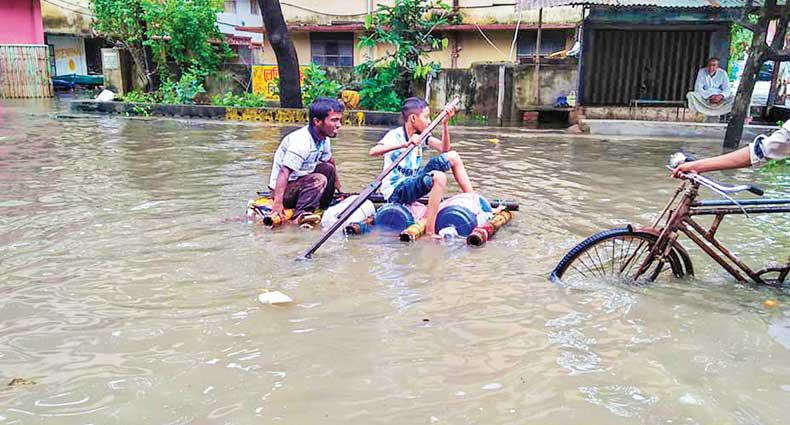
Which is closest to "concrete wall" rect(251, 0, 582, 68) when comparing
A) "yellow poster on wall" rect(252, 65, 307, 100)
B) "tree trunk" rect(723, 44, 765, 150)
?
"yellow poster on wall" rect(252, 65, 307, 100)

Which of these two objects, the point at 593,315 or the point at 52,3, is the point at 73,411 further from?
the point at 52,3

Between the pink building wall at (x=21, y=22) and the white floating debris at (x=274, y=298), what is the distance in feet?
83.3

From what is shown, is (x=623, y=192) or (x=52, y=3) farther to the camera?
(x=52, y=3)

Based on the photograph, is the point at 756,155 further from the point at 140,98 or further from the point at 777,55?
the point at 140,98

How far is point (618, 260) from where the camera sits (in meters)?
4.69

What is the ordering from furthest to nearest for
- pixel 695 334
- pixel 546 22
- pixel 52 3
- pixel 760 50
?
1. pixel 52 3
2. pixel 546 22
3. pixel 760 50
4. pixel 695 334

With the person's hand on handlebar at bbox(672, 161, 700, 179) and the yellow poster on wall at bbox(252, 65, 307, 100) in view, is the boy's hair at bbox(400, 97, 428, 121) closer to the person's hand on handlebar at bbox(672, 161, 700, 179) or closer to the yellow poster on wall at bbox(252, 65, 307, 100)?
the person's hand on handlebar at bbox(672, 161, 700, 179)

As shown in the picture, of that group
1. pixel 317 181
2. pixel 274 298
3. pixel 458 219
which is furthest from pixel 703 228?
pixel 317 181

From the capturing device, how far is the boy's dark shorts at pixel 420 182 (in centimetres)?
603

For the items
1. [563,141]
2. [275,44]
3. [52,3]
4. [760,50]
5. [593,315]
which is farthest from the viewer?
[52,3]

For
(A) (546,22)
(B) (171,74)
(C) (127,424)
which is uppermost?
(A) (546,22)

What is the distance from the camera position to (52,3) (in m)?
27.8

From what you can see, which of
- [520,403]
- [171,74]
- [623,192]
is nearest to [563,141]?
[623,192]

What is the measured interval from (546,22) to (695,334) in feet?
60.2
